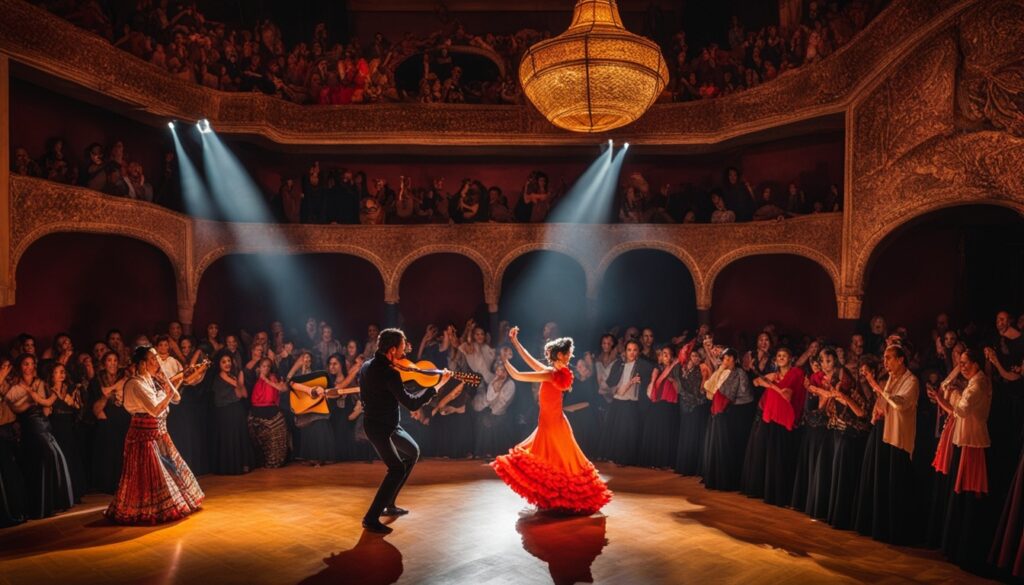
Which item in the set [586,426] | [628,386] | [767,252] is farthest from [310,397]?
[767,252]

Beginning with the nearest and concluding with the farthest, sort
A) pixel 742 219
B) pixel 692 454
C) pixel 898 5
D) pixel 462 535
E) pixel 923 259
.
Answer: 1. pixel 462 535
2. pixel 898 5
3. pixel 692 454
4. pixel 923 259
5. pixel 742 219

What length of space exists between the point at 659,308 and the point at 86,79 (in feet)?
31.5

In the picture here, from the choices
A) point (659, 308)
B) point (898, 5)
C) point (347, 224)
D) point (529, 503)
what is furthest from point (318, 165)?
point (898, 5)

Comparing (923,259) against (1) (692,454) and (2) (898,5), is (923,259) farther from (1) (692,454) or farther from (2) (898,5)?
(1) (692,454)

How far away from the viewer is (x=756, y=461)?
759cm

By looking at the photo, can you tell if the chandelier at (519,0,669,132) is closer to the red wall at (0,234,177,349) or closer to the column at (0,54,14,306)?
the column at (0,54,14,306)

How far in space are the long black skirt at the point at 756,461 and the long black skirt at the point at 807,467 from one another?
1.24 feet

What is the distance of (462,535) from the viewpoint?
6.09m

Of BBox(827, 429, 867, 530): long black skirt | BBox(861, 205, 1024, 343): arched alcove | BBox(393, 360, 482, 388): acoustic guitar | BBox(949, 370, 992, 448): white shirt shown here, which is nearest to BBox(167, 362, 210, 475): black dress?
BBox(393, 360, 482, 388): acoustic guitar

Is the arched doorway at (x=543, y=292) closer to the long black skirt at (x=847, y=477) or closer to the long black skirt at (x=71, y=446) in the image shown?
the long black skirt at (x=847, y=477)

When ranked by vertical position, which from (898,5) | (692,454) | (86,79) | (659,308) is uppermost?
(898,5)

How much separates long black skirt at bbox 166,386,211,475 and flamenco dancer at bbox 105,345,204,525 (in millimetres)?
2013

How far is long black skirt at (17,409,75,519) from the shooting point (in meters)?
6.81

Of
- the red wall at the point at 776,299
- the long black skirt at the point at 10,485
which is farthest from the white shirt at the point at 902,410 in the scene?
the long black skirt at the point at 10,485
